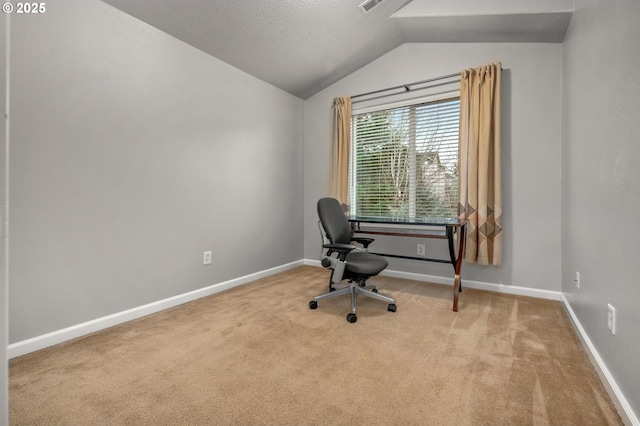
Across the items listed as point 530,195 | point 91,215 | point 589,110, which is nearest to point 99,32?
point 91,215

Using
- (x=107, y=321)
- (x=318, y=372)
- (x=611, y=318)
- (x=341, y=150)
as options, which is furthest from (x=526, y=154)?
(x=107, y=321)

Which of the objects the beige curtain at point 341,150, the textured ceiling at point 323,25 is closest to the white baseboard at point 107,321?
the beige curtain at point 341,150

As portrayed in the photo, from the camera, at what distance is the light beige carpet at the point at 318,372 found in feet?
4.02

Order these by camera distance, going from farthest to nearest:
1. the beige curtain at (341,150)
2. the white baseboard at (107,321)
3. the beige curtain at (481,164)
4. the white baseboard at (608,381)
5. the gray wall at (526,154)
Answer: the beige curtain at (341,150) < the beige curtain at (481,164) < the gray wall at (526,154) < the white baseboard at (107,321) < the white baseboard at (608,381)

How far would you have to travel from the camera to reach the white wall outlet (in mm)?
1342

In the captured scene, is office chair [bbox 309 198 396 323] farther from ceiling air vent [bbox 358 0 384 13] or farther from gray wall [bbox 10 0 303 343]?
ceiling air vent [bbox 358 0 384 13]

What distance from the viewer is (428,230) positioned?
3.15m

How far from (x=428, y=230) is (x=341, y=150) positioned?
4.74 ft

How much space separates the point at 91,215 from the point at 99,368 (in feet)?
3.32

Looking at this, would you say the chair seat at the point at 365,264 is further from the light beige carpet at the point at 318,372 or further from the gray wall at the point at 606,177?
the gray wall at the point at 606,177

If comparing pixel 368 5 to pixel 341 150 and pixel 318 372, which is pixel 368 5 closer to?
pixel 341 150

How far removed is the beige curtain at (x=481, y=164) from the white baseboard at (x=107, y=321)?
2.48m

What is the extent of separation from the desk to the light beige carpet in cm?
47

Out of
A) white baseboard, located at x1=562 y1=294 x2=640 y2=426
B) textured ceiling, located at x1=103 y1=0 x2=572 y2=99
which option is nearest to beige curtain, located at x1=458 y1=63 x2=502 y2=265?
textured ceiling, located at x1=103 y1=0 x2=572 y2=99
